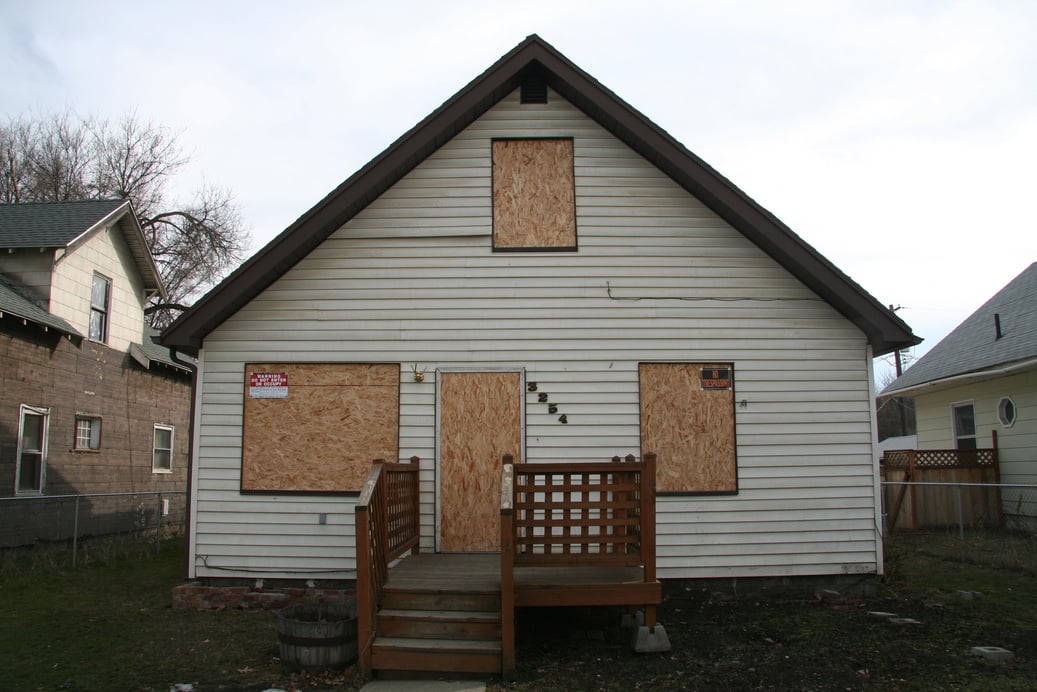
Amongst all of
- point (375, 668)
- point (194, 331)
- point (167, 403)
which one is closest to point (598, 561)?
point (375, 668)

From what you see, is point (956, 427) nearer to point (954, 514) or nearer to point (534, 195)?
point (954, 514)

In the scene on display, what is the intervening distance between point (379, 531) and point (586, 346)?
3488mm

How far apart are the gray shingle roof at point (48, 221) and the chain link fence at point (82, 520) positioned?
14.8 feet

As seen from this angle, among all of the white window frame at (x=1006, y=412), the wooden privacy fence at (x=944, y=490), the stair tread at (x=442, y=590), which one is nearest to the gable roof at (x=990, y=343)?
the white window frame at (x=1006, y=412)

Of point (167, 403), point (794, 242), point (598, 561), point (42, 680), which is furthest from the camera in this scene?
point (167, 403)

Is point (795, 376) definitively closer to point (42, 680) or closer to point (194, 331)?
point (194, 331)

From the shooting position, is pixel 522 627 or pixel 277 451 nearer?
pixel 522 627

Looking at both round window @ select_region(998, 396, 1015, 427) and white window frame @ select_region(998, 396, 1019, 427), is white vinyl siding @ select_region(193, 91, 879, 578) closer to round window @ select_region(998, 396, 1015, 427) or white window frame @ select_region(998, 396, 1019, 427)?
white window frame @ select_region(998, 396, 1019, 427)

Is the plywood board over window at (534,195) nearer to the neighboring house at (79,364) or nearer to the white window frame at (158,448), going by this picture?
the neighboring house at (79,364)

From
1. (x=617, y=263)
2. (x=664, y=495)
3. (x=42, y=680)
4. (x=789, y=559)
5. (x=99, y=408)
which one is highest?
(x=617, y=263)

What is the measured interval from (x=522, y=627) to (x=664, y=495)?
2.36 metres

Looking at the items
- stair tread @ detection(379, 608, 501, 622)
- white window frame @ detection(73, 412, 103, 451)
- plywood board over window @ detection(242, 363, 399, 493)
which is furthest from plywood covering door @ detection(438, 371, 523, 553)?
white window frame @ detection(73, 412, 103, 451)

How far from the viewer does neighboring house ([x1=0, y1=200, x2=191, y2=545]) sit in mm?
13102

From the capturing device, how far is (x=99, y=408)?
50.5 ft
